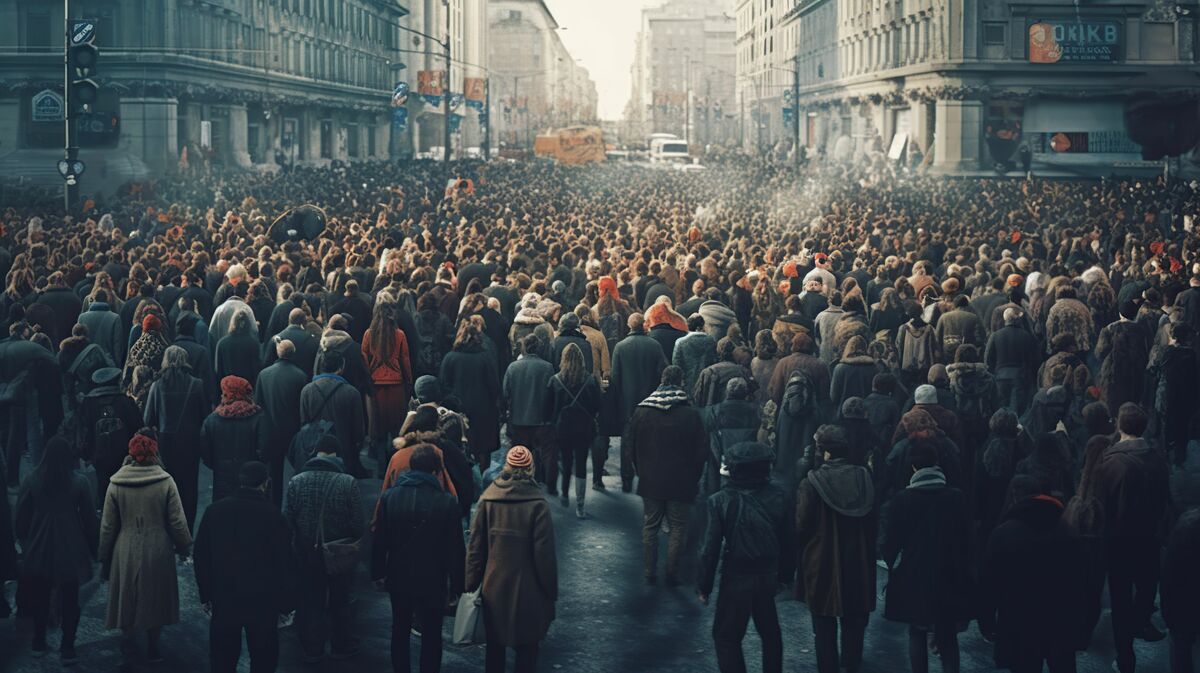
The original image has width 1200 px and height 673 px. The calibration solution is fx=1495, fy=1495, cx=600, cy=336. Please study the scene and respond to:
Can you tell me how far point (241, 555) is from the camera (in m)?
8.34

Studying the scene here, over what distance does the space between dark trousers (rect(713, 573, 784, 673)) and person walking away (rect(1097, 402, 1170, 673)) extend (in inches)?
97.1

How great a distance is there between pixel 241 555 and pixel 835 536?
11.2 feet

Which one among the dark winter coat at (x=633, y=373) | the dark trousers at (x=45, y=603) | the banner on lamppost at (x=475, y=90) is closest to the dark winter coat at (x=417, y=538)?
the dark trousers at (x=45, y=603)

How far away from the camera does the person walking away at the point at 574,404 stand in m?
13.2

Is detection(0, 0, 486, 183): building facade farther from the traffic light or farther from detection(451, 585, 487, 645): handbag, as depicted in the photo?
detection(451, 585, 487, 645): handbag

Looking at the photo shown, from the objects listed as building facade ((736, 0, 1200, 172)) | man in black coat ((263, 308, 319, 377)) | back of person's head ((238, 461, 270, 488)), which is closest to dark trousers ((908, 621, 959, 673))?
back of person's head ((238, 461, 270, 488))

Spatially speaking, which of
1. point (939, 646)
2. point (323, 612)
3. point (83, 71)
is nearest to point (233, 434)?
point (323, 612)

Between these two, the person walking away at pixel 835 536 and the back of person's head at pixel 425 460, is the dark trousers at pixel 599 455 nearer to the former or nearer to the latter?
the person walking away at pixel 835 536

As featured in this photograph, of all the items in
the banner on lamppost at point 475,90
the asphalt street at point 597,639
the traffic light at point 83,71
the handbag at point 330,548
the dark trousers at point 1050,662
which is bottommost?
the asphalt street at point 597,639

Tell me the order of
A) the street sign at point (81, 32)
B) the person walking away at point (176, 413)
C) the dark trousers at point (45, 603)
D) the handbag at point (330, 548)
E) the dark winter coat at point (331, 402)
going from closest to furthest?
the handbag at point (330, 548) → the dark trousers at point (45, 603) → the dark winter coat at point (331, 402) → the person walking away at point (176, 413) → the street sign at point (81, 32)

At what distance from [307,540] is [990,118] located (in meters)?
57.7

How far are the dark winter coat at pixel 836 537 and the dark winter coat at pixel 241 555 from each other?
3066mm

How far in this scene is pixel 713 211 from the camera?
1363 inches

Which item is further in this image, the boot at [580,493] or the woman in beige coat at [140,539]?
the boot at [580,493]
